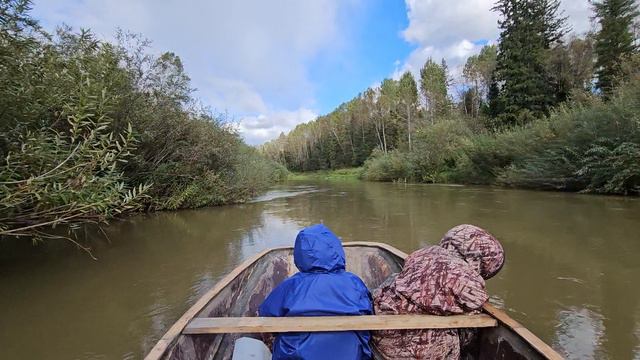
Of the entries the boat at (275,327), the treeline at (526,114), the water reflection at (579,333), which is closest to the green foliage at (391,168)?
the treeline at (526,114)

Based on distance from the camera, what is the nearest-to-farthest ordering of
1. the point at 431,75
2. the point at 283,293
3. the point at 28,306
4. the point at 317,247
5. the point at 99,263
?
the point at 317,247 < the point at 283,293 < the point at 28,306 < the point at 99,263 < the point at 431,75

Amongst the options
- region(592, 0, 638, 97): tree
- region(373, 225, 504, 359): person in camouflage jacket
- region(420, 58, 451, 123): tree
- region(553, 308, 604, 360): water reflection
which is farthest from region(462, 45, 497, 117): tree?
region(373, 225, 504, 359): person in camouflage jacket

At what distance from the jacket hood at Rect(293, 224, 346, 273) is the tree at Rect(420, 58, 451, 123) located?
147 ft

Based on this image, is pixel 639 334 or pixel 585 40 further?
pixel 585 40

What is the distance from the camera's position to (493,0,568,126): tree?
101ft

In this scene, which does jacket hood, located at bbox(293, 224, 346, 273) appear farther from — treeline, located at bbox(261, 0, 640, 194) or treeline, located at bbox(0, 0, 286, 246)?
treeline, located at bbox(261, 0, 640, 194)

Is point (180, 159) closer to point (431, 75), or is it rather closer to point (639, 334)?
point (639, 334)

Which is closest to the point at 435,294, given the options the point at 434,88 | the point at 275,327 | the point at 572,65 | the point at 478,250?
the point at 478,250

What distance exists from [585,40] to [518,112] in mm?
7161

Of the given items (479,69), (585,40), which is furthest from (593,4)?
(479,69)

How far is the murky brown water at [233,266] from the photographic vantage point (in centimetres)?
392

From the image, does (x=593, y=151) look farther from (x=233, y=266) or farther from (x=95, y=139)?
(x=95, y=139)

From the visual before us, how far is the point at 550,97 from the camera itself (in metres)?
31.2

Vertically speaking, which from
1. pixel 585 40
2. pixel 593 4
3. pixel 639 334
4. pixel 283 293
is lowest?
pixel 639 334
